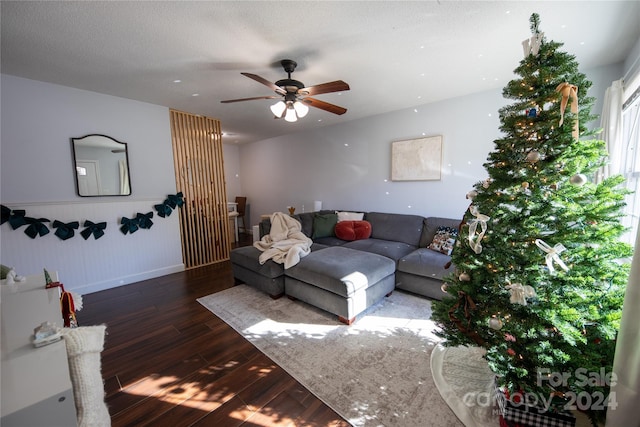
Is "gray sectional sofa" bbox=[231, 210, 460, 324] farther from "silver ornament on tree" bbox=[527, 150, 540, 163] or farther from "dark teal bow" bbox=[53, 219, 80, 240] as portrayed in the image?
"dark teal bow" bbox=[53, 219, 80, 240]

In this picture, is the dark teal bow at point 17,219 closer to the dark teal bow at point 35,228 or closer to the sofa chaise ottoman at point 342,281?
the dark teal bow at point 35,228

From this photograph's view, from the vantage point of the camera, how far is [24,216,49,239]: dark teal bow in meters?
2.66

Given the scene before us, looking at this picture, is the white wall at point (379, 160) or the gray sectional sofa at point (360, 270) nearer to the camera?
the gray sectional sofa at point (360, 270)

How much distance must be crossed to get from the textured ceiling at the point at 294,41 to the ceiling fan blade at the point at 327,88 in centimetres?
29

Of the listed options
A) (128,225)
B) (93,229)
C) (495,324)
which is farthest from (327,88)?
(93,229)

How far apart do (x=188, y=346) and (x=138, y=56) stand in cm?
248

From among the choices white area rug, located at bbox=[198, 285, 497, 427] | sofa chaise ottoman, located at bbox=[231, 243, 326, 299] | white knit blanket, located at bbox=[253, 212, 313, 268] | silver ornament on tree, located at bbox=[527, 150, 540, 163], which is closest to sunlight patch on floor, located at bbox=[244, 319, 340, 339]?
white area rug, located at bbox=[198, 285, 497, 427]

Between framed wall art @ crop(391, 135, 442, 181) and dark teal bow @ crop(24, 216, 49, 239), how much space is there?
4347 mm

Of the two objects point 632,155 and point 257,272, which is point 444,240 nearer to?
point 632,155

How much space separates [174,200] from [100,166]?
91cm

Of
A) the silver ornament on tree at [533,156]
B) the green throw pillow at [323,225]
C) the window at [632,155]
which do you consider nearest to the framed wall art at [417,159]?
the green throw pillow at [323,225]

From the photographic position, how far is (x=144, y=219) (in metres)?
3.42

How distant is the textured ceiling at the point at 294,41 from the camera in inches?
63.0

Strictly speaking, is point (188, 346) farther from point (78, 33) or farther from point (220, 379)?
point (78, 33)
